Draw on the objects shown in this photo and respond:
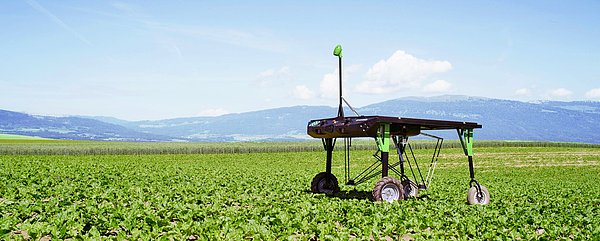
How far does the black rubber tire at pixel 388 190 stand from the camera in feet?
43.3

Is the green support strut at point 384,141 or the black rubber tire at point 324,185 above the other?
the green support strut at point 384,141

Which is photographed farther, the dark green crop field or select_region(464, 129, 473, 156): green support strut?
select_region(464, 129, 473, 156): green support strut

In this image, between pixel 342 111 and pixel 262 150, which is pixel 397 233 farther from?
pixel 262 150

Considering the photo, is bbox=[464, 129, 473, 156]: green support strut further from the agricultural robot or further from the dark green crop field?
the dark green crop field

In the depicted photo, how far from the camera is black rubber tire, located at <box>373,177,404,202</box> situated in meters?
→ 13.2

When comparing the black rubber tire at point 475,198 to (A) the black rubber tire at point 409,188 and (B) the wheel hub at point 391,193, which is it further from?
(B) the wheel hub at point 391,193

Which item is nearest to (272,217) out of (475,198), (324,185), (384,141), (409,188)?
(384,141)

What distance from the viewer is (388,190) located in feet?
44.1

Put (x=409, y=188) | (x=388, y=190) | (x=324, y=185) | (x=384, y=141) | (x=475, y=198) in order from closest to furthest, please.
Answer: (x=384, y=141) < (x=388, y=190) < (x=475, y=198) < (x=409, y=188) < (x=324, y=185)

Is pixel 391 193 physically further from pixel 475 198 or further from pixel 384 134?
pixel 475 198

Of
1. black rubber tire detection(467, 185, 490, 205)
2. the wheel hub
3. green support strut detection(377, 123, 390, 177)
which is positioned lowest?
black rubber tire detection(467, 185, 490, 205)

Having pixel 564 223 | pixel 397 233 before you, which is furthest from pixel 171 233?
pixel 564 223

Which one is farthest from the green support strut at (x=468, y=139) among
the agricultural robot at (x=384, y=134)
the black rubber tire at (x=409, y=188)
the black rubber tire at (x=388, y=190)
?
the black rubber tire at (x=388, y=190)

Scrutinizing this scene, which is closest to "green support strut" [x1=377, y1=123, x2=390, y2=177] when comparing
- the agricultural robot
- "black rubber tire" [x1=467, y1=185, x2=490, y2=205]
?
the agricultural robot
